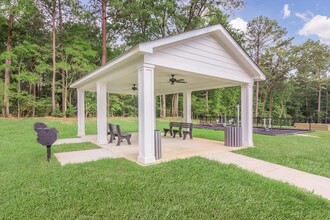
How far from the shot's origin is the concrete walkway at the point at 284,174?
351cm

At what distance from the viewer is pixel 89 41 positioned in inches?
777

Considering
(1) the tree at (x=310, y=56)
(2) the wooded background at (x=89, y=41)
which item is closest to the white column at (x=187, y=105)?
(2) the wooded background at (x=89, y=41)

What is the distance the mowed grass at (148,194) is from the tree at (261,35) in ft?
65.2

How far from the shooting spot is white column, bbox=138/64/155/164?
464 centimetres

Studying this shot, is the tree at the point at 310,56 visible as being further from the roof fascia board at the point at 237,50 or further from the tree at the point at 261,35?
the roof fascia board at the point at 237,50

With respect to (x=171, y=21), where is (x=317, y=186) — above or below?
below

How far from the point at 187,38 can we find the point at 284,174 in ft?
13.4

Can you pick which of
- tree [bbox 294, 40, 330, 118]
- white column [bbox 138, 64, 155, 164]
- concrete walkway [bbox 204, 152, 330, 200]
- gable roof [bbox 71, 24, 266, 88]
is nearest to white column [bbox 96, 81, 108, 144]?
gable roof [bbox 71, 24, 266, 88]

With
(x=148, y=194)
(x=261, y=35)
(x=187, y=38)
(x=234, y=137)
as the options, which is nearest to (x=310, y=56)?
(x=261, y=35)

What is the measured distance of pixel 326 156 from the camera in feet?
18.5

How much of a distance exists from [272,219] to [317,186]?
179 cm

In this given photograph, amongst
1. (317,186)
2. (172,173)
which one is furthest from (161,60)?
(317,186)

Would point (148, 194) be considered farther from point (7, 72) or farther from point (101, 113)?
point (7, 72)

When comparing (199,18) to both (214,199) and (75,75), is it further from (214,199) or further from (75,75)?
(214,199)
